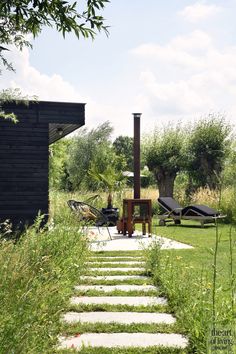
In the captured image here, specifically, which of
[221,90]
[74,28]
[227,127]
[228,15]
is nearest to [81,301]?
[74,28]

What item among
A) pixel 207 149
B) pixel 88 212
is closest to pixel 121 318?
pixel 88 212

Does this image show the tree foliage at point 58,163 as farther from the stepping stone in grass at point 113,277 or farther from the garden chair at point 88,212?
the stepping stone in grass at point 113,277

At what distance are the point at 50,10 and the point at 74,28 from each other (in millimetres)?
190

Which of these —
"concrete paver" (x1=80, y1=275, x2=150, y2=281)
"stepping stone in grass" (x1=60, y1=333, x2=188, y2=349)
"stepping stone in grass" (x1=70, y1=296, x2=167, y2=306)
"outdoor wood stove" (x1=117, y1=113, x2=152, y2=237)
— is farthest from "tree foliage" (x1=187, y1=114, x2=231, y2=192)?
"stepping stone in grass" (x1=60, y1=333, x2=188, y2=349)

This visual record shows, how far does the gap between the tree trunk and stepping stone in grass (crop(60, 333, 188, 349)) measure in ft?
63.6

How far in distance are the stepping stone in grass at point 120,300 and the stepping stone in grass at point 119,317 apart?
12.4 inches

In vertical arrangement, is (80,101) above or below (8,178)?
above

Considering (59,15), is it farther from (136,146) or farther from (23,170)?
(136,146)

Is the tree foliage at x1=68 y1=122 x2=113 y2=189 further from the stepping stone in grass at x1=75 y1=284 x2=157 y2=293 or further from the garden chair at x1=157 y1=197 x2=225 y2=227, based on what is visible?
the stepping stone in grass at x1=75 y1=284 x2=157 y2=293

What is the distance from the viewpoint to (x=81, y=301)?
4.39 meters

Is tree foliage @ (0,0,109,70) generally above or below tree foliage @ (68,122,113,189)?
below

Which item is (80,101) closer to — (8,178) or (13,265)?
(8,178)

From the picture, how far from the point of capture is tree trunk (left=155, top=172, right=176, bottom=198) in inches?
901

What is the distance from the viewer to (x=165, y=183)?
76.9 feet
